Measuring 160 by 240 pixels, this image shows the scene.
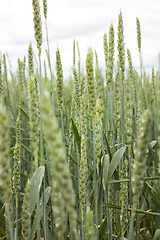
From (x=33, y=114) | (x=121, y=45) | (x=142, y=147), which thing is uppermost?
(x=121, y=45)

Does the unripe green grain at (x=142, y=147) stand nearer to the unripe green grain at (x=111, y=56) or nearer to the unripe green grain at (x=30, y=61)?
the unripe green grain at (x=111, y=56)

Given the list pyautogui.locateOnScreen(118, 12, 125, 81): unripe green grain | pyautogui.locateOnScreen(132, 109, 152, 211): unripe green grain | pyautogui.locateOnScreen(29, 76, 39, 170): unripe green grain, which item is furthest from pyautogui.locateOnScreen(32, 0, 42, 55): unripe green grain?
pyautogui.locateOnScreen(132, 109, 152, 211): unripe green grain

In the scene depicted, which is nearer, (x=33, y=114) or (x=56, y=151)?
(x=56, y=151)

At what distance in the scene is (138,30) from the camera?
1.78m

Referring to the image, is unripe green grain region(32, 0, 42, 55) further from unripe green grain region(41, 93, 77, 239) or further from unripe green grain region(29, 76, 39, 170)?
unripe green grain region(41, 93, 77, 239)

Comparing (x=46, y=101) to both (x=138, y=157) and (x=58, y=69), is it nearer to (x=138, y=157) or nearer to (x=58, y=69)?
(x=138, y=157)

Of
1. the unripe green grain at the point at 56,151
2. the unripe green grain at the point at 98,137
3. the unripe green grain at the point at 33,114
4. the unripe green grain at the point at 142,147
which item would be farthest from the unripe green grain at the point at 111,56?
the unripe green grain at the point at 56,151

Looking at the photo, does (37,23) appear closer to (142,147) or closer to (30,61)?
(30,61)

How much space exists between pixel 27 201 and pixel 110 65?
0.88 m

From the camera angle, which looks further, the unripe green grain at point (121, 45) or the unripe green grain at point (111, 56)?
the unripe green grain at point (111, 56)

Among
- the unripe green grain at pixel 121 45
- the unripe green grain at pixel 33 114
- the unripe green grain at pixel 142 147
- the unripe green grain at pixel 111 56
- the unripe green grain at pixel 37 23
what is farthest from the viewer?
the unripe green grain at pixel 111 56

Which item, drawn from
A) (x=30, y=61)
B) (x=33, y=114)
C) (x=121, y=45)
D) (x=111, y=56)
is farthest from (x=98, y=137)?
(x=30, y=61)

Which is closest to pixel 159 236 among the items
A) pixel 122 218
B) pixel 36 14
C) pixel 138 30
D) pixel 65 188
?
pixel 122 218

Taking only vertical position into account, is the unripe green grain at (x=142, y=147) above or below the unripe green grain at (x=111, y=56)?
below
